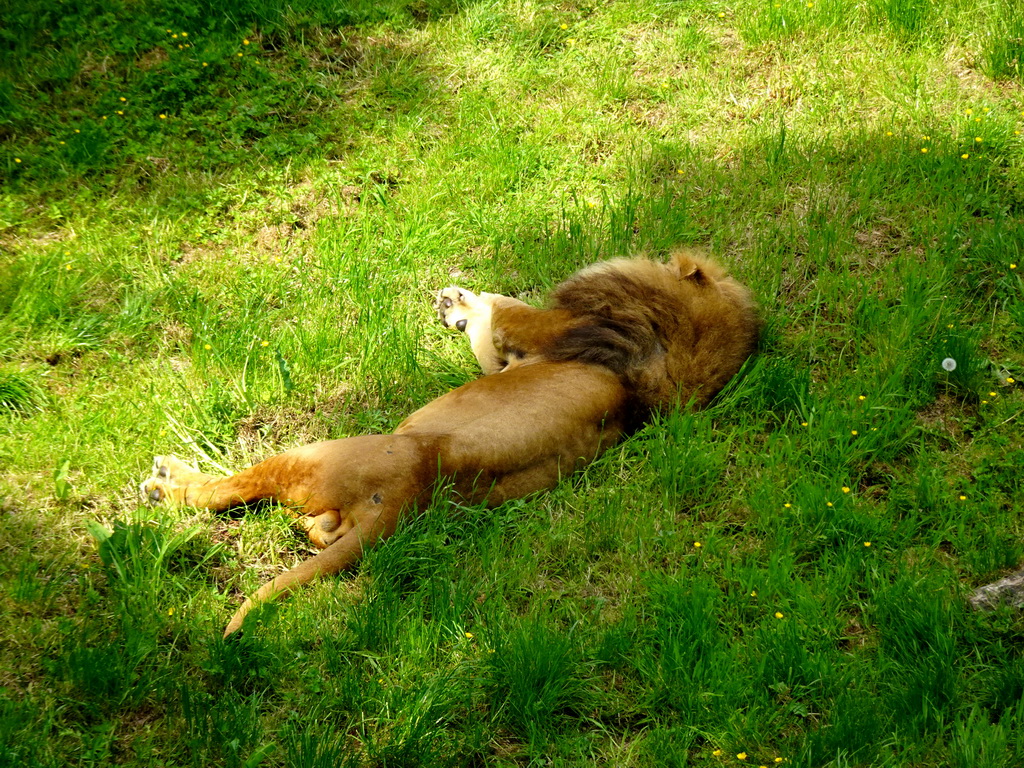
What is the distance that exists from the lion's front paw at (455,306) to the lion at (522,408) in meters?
0.01

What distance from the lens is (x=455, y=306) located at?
16.4 ft

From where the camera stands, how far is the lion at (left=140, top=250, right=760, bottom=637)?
369cm

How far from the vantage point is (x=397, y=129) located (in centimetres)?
603

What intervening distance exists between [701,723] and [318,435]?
7.01ft

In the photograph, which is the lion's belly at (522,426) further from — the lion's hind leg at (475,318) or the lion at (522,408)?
the lion's hind leg at (475,318)

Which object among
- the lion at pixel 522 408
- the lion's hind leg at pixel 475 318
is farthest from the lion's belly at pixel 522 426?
the lion's hind leg at pixel 475 318

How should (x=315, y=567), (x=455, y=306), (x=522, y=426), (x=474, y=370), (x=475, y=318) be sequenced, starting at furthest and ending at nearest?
(x=455, y=306) < (x=475, y=318) < (x=474, y=370) < (x=522, y=426) < (x=315, y=567)

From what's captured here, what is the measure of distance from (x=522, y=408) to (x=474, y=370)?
2.68 ft

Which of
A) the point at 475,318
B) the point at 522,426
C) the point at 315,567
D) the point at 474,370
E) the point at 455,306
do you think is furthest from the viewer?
the point at 455,306

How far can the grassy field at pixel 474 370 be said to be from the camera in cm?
320

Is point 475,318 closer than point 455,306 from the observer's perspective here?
Yes

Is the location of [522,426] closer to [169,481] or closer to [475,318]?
[475,318]

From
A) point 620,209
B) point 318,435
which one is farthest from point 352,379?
point 620,209

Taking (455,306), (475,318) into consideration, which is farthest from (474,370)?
(455,306)
